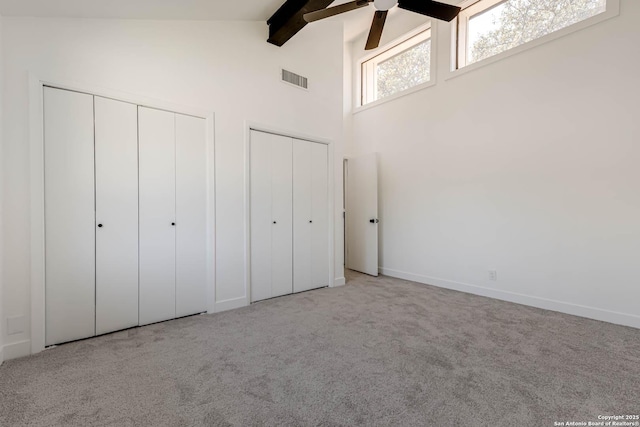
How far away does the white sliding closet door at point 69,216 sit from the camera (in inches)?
87.1

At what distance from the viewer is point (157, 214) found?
8.80 ft

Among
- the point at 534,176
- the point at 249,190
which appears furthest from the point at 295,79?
the point at 534,176

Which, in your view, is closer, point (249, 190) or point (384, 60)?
point (249, 190)

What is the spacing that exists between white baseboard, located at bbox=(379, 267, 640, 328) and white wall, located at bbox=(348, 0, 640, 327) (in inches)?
0.4

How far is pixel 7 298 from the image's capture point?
6.76ft

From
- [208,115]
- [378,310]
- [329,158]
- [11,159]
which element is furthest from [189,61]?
[378,310]

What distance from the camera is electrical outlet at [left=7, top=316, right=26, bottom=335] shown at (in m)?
2.05

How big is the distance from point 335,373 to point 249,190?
2.11m

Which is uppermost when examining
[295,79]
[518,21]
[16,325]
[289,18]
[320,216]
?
[518,21]

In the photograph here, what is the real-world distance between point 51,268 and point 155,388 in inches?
54.6

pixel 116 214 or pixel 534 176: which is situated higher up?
pixel 534 176

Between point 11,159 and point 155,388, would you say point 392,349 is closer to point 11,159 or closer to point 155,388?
point 155,388

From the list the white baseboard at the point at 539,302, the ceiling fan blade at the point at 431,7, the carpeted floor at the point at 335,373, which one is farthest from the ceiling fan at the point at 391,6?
the white baseboard at the point at 539,302

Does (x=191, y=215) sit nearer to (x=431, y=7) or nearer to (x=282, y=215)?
(x=282, y=215)
